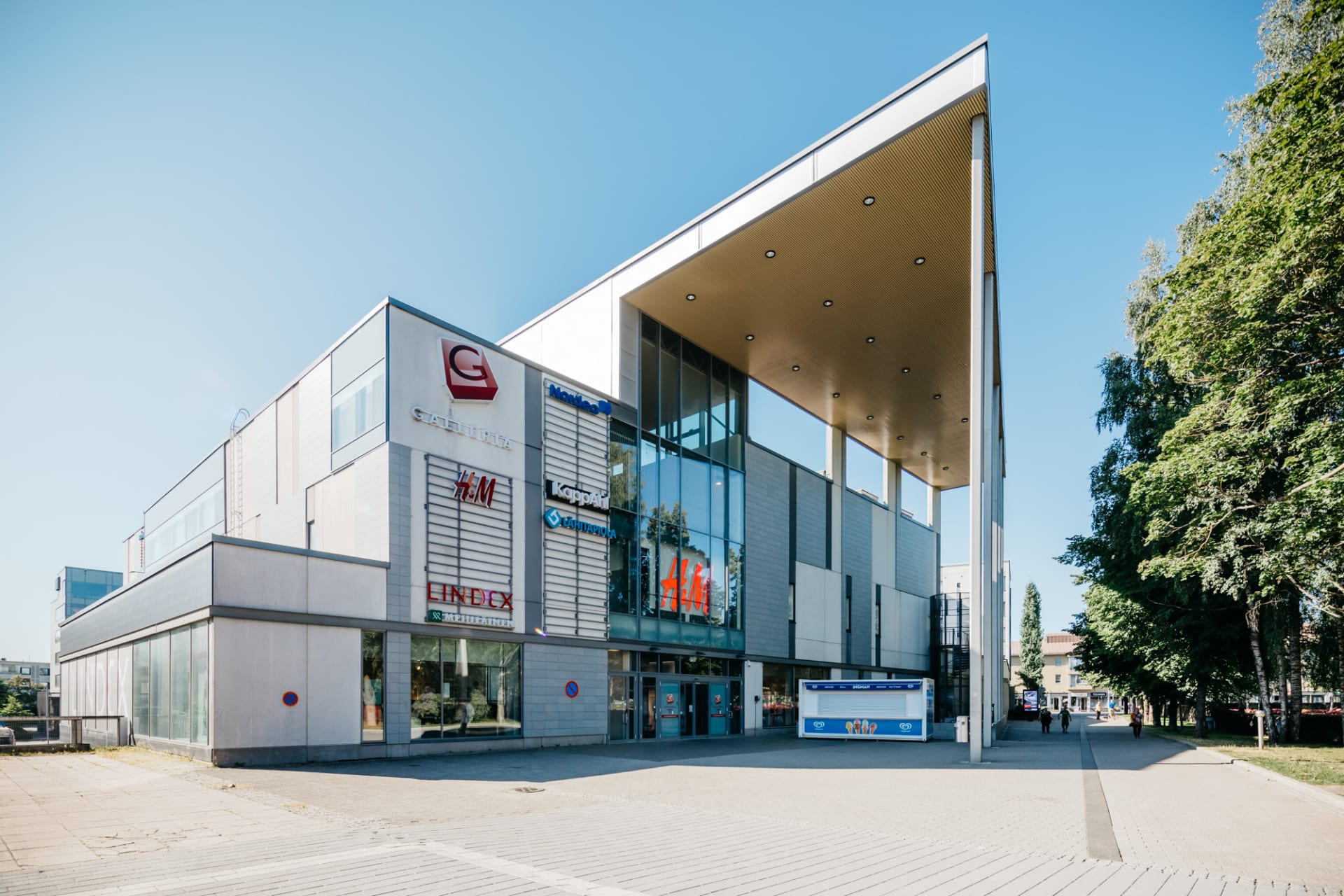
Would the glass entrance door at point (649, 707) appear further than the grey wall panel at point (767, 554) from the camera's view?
No

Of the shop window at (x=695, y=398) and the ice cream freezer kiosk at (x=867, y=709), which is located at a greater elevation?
the shop window at (x=695, y=398)

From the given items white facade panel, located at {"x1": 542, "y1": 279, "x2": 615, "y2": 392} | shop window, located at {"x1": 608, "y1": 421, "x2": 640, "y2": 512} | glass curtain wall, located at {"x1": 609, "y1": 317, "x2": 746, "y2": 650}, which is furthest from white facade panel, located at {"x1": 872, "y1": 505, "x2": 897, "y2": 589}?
white facade panel, located at {"x1": 542, "y1": 279, "x2": 615, "y2": 392}

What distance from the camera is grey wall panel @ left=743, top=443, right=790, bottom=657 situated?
29.1 metres

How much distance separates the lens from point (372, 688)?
16609 millimetres

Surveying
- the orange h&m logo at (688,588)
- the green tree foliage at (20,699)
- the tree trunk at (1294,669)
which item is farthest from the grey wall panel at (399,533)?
the green tree foliage at (20,699)

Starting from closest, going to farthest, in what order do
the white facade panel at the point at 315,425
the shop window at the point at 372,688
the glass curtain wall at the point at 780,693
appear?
the shop window at the point at 372,688, the white facade panel at the point at 315,425, the glass curtain wall at the point at 780,693

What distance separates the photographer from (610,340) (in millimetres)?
24625

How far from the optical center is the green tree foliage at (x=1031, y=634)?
95.4 meters

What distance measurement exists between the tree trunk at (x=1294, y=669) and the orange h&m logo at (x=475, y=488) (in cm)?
2190

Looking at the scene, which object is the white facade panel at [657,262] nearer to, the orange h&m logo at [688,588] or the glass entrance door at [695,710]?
the orange h&m logo at [688,588]

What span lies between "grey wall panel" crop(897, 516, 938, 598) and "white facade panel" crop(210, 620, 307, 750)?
3288 cm

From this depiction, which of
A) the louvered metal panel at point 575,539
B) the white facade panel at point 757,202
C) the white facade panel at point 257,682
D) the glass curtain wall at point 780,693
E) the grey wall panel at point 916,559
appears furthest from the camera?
the grey wall panel at point 916,559

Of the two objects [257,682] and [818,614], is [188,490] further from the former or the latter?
[818,614]

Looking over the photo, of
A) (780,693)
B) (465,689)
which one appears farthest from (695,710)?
(465,689)
